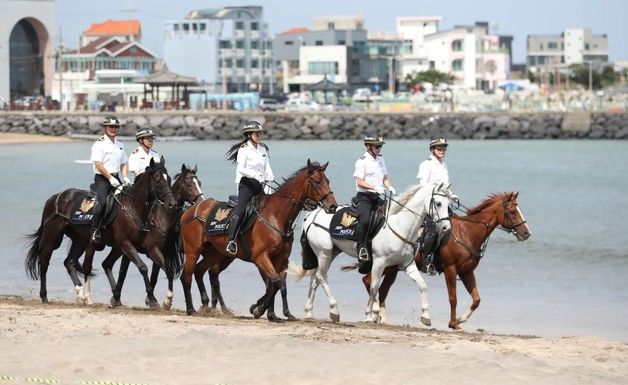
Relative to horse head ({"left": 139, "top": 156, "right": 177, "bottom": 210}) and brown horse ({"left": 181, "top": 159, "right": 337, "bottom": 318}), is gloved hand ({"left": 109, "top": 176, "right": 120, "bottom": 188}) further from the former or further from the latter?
brown horse ({"left": 181, "top": 159, "right": 337, "bottom": 318})

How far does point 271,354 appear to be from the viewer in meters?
14.5

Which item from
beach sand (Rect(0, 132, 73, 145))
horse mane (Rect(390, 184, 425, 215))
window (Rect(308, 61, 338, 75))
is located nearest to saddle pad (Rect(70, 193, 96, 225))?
horse mane (Rect(390, 184, 425, 215))

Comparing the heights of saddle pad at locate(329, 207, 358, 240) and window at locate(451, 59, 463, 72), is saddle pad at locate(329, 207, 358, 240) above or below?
below

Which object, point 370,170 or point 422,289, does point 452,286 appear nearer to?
point 422,289

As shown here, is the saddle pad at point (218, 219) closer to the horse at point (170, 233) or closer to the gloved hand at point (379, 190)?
the horse at point (170, 233)

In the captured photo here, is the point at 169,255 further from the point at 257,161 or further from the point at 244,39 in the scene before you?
the point at 244,39

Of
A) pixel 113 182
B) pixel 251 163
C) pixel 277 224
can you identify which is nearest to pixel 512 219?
pixel 277 224

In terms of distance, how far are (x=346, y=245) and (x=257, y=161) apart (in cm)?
152

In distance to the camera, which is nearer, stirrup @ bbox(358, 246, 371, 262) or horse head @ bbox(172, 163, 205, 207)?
stirrup @ bbox(358, 246, 371, 262)

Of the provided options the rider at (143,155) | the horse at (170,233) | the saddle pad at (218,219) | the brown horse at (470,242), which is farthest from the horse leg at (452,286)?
the rider at (143,155)

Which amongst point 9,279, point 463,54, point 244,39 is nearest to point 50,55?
point 244,39

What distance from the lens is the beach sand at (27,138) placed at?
90688mm

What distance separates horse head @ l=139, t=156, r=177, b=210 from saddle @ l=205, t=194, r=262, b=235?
54 cm

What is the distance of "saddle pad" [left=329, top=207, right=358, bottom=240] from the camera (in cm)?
1788
